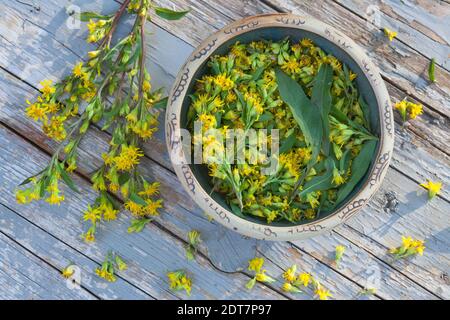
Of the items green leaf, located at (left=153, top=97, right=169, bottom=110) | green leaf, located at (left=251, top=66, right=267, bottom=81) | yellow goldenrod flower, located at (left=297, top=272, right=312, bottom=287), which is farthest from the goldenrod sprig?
yellow goldenrod flower, located at (left=297, top=272, right=312, bottom=287)

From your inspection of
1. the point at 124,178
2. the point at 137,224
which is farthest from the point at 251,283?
the point at 124,178

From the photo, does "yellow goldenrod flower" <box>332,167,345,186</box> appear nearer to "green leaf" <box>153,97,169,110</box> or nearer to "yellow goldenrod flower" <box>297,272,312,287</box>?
"yellow goldenrod flower" <box>297,272,312,287</box>

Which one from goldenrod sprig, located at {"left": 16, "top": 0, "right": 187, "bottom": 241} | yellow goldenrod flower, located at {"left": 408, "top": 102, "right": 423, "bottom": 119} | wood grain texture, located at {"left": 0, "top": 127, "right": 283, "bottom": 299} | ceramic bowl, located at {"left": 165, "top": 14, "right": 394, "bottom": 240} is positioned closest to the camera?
ceramic bowl, located at {"left": 165, "top": 14, "right": 394, "bottom": 240}

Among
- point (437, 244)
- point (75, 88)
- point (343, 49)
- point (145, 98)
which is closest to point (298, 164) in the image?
point (343, 49)

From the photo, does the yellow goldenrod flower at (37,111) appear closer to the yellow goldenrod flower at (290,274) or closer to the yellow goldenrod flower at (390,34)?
the yellow goldenrod flower at (290,274)

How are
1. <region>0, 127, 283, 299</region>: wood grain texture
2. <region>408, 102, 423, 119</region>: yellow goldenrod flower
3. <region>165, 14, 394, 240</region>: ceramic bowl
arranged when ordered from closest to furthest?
<region>165, 14, 394, 240</region>: ceramic bowl < <region>408, 102, 423, 119</region>: yellow goldenrod flower < <region>0, 127, 283, 299</region>: wood grain texture

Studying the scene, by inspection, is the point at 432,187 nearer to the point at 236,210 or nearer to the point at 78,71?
the point at 236,210

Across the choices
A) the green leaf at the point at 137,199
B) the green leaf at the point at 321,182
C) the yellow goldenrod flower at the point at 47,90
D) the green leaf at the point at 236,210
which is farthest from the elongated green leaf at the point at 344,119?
the yellow goldenrod flower at the point at 47,90

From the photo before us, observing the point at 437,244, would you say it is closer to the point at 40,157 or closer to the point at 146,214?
the point at 146,214
